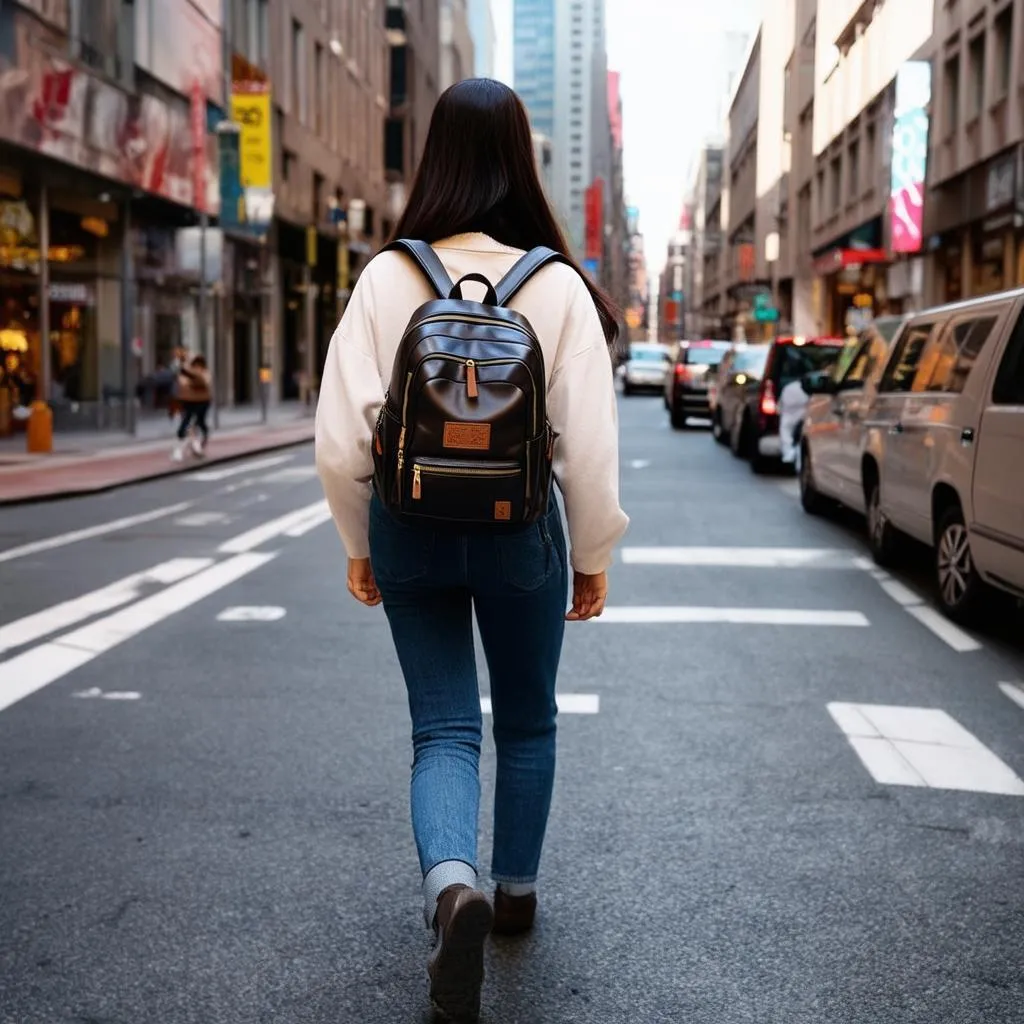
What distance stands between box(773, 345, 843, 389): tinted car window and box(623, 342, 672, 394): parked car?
33.4m

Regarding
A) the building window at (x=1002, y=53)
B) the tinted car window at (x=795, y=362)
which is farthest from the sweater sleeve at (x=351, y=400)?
the building window at (x=1002, y=53)

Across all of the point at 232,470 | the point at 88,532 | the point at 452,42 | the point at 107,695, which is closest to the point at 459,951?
the point at 107,695

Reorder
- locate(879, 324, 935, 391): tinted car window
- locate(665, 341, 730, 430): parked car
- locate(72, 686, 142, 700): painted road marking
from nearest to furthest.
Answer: locate(72, 686, 142, 700): painted road marking → locate(879, 324, 935, 391): tinted car window → locate(665, 341, 730, 430): parked car

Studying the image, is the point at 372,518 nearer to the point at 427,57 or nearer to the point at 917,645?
the point at 917,645

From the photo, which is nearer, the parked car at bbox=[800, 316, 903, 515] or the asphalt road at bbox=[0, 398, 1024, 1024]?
the asphalt road at bbox=[0, 398, 1024, 1024]

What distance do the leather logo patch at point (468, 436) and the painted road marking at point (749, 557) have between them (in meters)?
8.05

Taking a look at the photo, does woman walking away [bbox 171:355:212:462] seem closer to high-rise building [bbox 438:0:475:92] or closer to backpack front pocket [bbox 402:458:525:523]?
backpack front pocket [bbox 402:458:525:523]

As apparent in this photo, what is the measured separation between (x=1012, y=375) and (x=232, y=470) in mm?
14217

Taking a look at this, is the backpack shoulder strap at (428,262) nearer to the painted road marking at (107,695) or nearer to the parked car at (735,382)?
the painted road marking at (107,695)

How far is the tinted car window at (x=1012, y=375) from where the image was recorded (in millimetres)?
7551

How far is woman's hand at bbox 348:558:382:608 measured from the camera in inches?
127

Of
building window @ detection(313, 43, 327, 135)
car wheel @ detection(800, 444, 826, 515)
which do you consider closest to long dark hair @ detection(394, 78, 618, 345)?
car wheel @ detection(800, 444, 826, 515)

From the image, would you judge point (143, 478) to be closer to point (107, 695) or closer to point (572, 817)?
point (107, 695)

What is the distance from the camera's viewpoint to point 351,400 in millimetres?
3000
